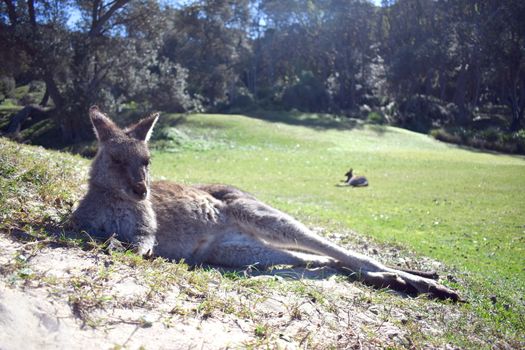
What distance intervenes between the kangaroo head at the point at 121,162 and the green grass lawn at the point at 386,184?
14.4 feet

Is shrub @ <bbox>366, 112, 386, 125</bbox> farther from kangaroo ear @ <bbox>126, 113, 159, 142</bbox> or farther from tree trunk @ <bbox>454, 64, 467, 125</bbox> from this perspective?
kangaroo ear @ <bbox>126, 113, 159, 142</bbox>

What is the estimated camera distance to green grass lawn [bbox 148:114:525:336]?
8.82 metres

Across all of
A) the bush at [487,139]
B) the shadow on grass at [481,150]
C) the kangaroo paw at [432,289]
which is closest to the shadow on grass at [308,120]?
the bush at [487,139]

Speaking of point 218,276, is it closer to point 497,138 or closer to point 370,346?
point 370,346

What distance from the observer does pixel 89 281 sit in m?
3.94

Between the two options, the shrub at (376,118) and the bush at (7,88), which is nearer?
the bush at (7,88)

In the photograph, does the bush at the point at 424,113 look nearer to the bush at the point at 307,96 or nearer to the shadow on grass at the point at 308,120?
the bush at the point at 307,96

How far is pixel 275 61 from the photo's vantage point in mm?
60312

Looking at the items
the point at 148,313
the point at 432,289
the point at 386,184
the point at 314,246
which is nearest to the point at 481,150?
the point at 386,184

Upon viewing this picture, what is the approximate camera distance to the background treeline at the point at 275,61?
→ 25.2 m

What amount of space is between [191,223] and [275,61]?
56142mm

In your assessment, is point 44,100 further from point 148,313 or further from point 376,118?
point 376,118

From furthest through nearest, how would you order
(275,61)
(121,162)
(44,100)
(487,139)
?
(275,61), (487,139), (44,100), (121,162)

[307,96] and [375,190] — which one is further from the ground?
[307,96]
